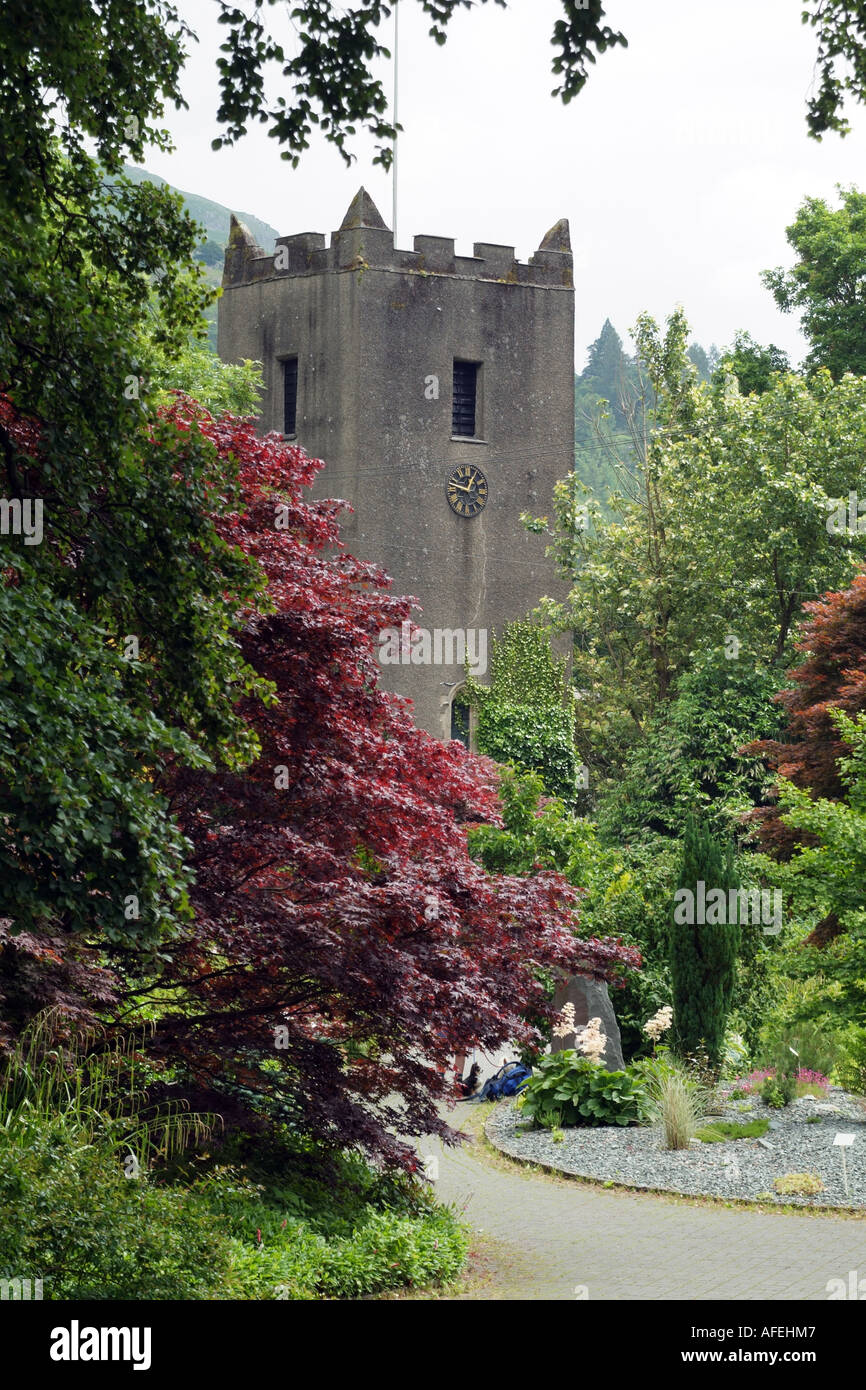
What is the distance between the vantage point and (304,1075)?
1016 cm

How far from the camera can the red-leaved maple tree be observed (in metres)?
9.69

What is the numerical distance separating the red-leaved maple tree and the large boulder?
6.11 metres

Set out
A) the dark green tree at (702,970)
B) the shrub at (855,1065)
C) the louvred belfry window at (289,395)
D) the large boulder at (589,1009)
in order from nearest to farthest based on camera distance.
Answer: the shrub at (855,1065) → the large boulder at (589,1009) → the dark green tree at (702,970) → the louvred belfry window at (289,395)

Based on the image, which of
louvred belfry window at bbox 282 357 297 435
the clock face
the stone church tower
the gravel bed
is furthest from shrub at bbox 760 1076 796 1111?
louvred belfry window at bbox 282 357 297 435

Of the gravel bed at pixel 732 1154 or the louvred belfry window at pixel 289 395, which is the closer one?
the gravel bed at pixel 732 1154

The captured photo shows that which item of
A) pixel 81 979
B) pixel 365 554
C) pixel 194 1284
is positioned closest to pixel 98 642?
pixel 81 979

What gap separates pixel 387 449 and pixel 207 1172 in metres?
26.5

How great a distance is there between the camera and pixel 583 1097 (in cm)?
1570

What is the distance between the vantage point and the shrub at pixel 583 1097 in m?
15.5

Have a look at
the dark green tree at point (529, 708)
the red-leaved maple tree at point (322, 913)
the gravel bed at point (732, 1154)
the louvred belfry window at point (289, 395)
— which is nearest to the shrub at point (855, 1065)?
the gravel bed at point (732, 1154)

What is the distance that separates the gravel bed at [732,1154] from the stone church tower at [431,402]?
19.0m

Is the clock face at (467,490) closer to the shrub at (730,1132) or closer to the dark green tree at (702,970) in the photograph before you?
the dark green tree at (702,970)
